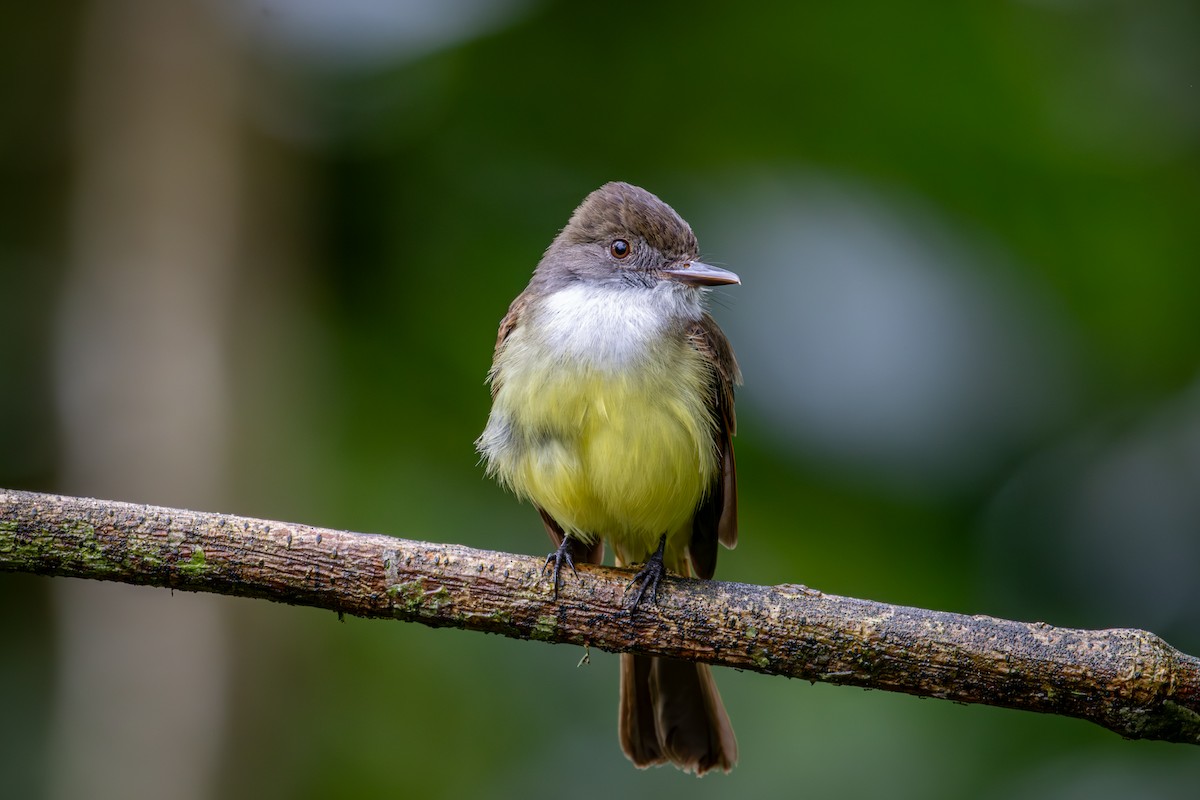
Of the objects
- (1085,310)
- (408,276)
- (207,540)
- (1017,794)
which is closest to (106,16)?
(408,276)

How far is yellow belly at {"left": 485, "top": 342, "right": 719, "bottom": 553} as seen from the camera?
3920 mm

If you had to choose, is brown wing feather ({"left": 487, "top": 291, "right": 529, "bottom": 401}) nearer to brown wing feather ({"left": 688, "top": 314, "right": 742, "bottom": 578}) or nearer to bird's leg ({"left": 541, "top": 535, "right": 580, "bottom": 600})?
brown wing feather ({"left": 688, "top": 314, "right": 742, "bottom": 578})

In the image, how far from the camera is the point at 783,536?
5848 mm

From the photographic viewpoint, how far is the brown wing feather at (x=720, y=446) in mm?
4281

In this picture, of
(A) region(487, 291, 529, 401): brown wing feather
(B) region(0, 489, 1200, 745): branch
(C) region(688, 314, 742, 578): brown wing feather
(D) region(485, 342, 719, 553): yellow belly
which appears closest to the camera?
(B) region(0, 489, 1200, 745): branch

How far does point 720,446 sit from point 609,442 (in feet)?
1.84

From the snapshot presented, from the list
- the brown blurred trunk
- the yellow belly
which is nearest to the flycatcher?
the yellow belly

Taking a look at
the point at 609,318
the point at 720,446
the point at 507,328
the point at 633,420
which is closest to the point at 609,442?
the point at 633,420

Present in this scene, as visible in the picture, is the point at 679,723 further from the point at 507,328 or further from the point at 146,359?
the point at 146,359

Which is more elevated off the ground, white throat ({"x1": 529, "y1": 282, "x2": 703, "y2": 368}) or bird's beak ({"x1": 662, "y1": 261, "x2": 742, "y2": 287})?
bird's beak ({"x1": 662, "y1": 261, "x2": 742, "y2": 287})

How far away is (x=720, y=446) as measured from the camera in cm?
430

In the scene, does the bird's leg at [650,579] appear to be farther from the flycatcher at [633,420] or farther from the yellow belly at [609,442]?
the yellow belly at [609,442]

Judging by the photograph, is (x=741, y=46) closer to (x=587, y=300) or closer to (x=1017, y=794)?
(x=587, y=300)

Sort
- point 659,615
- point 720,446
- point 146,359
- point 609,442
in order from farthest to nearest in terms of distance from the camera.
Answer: point 146,359
point 720,446
point 609,442
point 659,615
